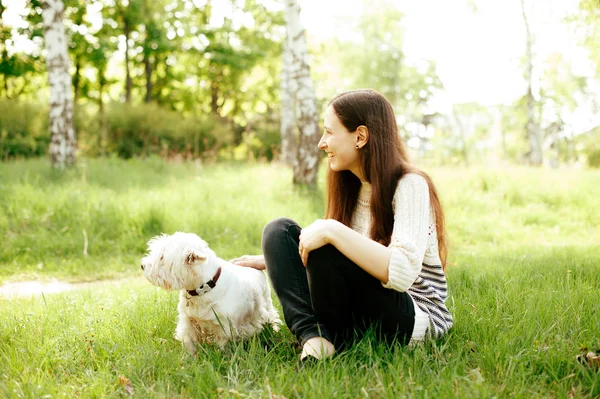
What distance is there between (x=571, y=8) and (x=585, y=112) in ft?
71.4

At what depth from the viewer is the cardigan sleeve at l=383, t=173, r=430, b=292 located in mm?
2543

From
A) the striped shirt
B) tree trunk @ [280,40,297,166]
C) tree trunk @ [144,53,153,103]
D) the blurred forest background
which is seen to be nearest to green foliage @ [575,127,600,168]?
the blurred forest background

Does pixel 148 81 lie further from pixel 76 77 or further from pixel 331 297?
pixel 331 297

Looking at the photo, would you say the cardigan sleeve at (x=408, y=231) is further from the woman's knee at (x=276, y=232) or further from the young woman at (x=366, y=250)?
the woman's knee at (x=276, y=232)

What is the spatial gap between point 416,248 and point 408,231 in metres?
0.10

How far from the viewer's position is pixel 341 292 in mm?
2730

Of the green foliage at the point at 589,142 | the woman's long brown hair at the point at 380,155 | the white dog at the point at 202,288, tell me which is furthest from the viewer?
the green foliage at the point at 589,142

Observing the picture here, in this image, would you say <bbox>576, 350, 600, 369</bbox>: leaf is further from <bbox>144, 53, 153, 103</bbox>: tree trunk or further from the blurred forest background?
<bbox>144, 53, 153, 103</bbox>: tree trunk

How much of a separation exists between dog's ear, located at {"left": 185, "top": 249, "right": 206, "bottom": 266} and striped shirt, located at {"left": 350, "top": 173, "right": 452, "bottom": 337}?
3.36 feet

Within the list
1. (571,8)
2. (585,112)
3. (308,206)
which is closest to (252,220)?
(308,206)

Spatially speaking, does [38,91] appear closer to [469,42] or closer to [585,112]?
[469,42]

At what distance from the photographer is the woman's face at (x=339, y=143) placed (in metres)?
3.00

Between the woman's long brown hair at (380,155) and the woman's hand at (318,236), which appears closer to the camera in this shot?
the woman's hand at (318,236)

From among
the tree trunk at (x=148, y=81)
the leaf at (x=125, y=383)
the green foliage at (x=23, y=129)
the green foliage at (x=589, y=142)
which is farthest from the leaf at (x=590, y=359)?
the green foliage at (x=589, y=142)
